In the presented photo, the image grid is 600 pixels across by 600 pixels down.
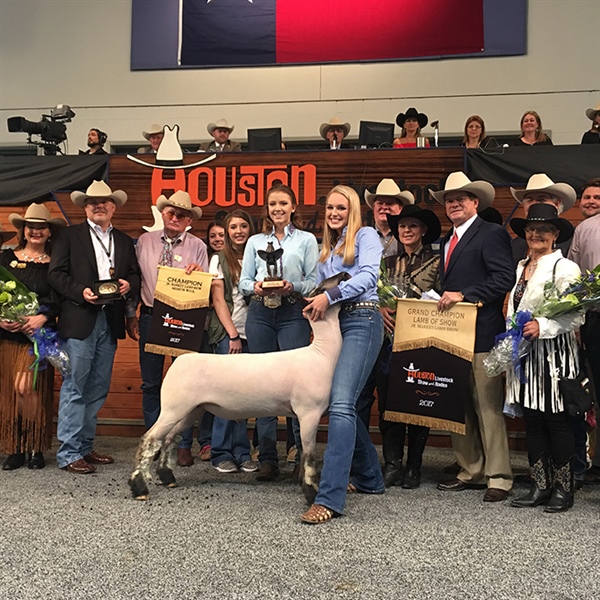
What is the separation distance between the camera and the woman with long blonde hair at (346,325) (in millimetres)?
3359

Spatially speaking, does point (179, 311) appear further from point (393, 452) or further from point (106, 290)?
point (393, 452)

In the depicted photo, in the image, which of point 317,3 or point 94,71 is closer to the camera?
point 317,3

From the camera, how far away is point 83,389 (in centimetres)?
475

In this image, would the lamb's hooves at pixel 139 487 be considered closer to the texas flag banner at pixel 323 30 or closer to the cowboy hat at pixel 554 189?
the cowboy hat at pixel 554 189

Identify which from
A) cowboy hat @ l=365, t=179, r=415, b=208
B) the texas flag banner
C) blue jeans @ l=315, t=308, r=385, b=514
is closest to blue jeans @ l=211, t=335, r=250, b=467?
blue jeans @ l=315, t=308, r=385, b=514

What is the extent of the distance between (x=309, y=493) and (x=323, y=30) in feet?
26.5

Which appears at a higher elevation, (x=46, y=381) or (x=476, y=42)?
(x=476, y=42)

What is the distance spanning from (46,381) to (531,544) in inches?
132

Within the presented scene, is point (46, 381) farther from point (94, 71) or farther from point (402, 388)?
point (94, 71)

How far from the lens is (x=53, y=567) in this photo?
2.67 metres

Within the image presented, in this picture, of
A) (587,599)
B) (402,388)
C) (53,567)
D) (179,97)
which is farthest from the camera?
(179,97)

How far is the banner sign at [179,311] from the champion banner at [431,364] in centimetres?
130

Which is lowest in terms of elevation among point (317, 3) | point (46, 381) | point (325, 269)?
point (46, 381)

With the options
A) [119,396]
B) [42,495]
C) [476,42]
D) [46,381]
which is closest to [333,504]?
[42,495]
